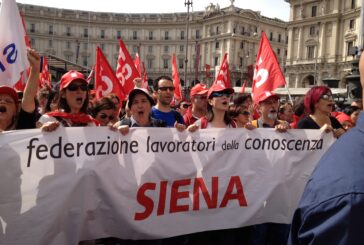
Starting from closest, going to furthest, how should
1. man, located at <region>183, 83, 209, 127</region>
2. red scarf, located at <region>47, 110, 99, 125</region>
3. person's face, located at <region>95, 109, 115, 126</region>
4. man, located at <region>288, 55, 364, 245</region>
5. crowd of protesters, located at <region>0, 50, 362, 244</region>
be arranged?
man, located at <region>288, 55, 364, 245</region> → crowd of protesters, located at <region>0, 50, 362, 244</region> → red scarf, located at <region>47, 110, 99, 125</region> → person's face, located at <region>95, 109, 115, 126</region> → man, located at <region>183, 83, 209, 127</region>

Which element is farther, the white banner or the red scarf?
the red scarf

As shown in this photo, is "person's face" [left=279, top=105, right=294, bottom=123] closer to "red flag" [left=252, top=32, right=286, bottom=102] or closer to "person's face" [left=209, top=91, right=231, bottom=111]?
"red flag" [left=252, top=32, right=286, bottom=102]

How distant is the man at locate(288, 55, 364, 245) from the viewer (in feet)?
3.11

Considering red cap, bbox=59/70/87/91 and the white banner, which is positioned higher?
→ red cap, bbox=59/70/87/91

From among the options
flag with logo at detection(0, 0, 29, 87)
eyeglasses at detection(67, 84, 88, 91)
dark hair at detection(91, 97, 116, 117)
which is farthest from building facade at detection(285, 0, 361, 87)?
eyeglasses at detection(67, 84, 88, 91)

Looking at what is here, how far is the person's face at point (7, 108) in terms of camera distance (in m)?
3.07

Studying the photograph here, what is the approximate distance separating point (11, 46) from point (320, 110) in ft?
12.2

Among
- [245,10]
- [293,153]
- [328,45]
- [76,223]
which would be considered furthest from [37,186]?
[245,10]

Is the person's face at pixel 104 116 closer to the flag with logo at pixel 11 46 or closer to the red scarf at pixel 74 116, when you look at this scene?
the red scarf at pixel 74 116

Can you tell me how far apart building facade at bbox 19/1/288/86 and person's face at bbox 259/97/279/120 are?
248 ft

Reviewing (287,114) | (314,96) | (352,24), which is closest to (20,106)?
(314,96)

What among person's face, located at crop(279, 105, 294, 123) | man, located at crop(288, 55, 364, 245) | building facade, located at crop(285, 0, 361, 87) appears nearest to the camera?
man, located at crop(288, 55, 364, 245)

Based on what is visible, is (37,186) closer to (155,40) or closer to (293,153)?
(293,153)

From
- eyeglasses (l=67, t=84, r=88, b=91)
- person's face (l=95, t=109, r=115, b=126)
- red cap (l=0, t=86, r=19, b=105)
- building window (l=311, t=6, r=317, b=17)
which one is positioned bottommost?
person's face (l=95, t=109, r=115, b=126)
